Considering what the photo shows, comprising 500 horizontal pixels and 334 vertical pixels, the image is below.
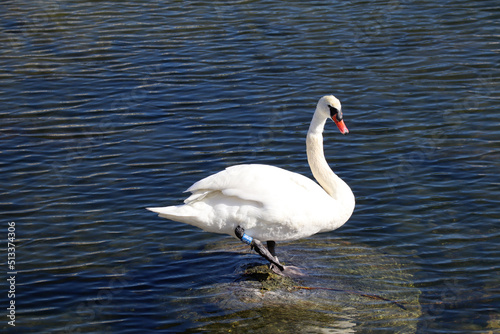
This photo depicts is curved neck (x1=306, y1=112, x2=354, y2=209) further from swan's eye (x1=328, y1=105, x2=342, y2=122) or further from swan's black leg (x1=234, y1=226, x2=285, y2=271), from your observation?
swan's black leg (x1=234, y1=226, x2=285, y2=271)

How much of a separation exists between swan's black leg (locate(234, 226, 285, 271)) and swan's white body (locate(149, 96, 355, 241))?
0.06 m

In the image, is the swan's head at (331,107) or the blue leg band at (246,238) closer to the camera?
the blue leg band at (246,238)

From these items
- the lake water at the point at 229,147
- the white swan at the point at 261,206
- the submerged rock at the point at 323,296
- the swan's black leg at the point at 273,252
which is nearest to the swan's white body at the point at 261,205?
the white swan at the point at 261,206

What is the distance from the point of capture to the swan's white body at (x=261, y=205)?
7.60m

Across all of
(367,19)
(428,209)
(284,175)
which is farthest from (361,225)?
(367,19)

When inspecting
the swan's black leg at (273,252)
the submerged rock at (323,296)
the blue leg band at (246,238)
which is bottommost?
the submerged rock at (323,296)

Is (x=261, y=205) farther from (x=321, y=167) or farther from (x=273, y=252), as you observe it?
(x=321, y=167)

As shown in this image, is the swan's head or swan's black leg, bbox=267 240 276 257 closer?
the swan's head

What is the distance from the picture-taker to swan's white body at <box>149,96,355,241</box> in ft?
24.9

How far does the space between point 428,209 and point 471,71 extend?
179 inches

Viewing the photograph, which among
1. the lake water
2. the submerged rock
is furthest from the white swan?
the lake water

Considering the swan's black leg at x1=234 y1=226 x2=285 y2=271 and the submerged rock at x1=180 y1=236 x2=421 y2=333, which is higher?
the swan's black leg at x1=234 y1=226 x2=285 y2=271

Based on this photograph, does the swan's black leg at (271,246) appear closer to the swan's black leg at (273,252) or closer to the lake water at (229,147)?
the swan's black leg at (273,252)

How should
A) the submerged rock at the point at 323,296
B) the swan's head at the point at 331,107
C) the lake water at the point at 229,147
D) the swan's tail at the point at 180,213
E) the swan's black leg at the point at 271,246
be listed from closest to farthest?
the submerged rock at the point at 323,296, the swan's tail at the point at 180,213, the lake water at the point at 229,147, the swan's head at the point at 331,107, the swan's black leg at the point at 271,246
